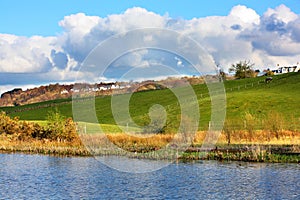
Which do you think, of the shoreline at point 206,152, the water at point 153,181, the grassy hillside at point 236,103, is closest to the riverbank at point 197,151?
the shoreline at point 206,152

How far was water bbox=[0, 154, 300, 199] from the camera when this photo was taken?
34625 millimetres

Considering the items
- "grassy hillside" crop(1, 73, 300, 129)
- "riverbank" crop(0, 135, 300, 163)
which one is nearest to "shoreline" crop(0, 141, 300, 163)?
"riverbank" crop(0, 135, 300, 163)

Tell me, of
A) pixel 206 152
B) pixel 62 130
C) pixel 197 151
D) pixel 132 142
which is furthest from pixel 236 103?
pixel 206 152

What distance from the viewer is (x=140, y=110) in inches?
5157

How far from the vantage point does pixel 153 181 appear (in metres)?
40.3

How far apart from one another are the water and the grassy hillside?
93.7 feet

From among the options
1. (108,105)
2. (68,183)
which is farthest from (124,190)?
(108,105)

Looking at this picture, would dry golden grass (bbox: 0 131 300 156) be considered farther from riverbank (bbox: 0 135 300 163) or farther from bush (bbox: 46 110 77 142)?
bush (bbox: 46 110 77 142)

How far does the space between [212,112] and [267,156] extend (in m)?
59.9

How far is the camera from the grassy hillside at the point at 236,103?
101688mm

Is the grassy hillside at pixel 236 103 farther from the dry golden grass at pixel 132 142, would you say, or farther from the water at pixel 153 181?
the water at pixel 153 181

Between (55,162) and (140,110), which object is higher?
(140,110)

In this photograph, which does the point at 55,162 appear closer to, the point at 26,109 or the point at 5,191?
the point at 5,191

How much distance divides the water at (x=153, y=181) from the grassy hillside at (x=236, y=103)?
28573 mm
